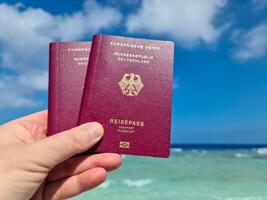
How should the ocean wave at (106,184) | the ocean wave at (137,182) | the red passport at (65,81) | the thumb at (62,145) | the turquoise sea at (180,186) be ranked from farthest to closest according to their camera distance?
1. the ocean wave at (137,182)
2. the ocean wave at (106,184)
3. the turquoise sea at (180,186)
4. the red passport at (65,81)
5. the thumb at (62,145)

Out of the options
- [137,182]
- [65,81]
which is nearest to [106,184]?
[137,182]

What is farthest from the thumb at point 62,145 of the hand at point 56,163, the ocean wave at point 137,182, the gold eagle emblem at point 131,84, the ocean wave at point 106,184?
the ocean wave at point 137,182

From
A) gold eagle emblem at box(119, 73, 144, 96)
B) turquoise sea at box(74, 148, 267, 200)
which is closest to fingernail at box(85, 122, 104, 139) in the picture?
gold eagle emblem at box(119, 73, 144, 96)

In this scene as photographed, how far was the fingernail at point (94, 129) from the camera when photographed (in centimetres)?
171

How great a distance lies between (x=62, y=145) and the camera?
5.50 feet

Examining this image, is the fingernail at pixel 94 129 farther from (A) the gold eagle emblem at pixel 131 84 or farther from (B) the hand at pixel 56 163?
(A) the gold eagle emblem at pixel 131 84

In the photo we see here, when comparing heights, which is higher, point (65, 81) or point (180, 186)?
point (65, 81)

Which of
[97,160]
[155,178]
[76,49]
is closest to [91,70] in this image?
[76,49]

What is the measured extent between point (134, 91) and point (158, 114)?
133 mm

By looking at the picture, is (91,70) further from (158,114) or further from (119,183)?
(119,183)

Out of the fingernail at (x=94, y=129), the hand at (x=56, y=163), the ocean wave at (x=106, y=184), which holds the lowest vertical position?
the ocean wave at (x=106, y=184)

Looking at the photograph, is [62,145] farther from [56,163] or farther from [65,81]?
[65,81]

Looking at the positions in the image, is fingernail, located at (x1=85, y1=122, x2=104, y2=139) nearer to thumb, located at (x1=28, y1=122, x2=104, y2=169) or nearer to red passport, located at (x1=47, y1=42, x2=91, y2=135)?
thumb, located at (x1=28, y1=122, x2=104, y2=169)

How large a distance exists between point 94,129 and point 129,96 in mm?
201
